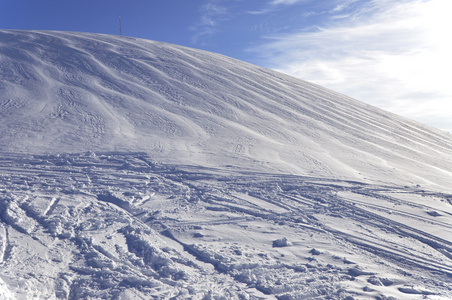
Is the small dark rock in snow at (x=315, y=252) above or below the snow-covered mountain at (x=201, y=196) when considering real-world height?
below

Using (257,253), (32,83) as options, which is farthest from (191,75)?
(257,253)

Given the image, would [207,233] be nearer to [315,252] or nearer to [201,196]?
[201,196]

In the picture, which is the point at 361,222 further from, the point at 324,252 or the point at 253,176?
the point at 253,176

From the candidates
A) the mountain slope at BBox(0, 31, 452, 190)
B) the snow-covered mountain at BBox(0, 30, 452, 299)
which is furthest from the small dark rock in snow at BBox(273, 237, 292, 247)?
the mountain slope at BBox(0, 31, 452, 190)

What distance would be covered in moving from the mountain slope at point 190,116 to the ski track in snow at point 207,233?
0.95 metres

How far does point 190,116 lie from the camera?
10094 millimetres

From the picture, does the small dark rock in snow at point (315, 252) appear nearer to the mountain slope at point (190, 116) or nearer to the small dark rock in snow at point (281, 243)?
the small dark rock in snow at point (281, 243)

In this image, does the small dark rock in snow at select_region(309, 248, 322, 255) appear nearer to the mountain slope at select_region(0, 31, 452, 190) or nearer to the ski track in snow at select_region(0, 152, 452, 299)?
the ski track in snow at select_region(0, 152, 452, 299)

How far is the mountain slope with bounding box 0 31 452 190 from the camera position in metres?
7.72

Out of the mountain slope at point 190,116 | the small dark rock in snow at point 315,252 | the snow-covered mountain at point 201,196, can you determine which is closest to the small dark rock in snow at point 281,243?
the snow-covered mountain at point 201,196

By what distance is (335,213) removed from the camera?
5.45 m

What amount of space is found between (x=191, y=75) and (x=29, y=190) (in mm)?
9292

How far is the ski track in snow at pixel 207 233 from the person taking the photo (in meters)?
3.48

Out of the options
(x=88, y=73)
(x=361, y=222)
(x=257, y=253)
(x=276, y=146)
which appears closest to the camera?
(x=257, y=253)
